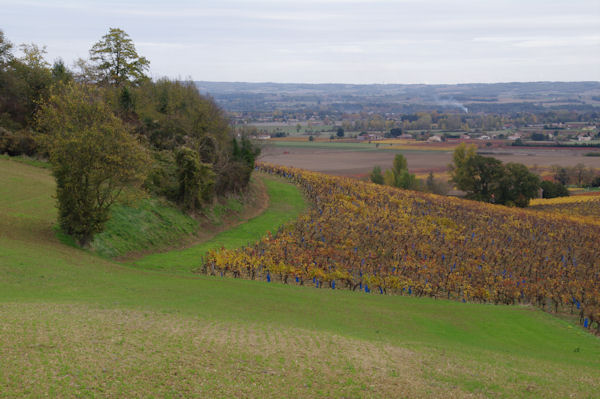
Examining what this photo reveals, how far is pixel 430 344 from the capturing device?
21000 mm

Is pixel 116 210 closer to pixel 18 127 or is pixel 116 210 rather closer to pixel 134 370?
pixel 18 127

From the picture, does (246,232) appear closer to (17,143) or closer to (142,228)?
(142,228)

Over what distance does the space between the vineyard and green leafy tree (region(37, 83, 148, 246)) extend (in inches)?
314

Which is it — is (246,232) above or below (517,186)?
above

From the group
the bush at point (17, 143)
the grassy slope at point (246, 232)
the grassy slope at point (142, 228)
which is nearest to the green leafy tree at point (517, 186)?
the grassy slope at point (246, 232)

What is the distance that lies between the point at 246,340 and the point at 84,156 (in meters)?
19.3

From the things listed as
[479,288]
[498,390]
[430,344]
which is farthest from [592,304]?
[498,390]

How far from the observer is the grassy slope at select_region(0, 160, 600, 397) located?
13836 millimetres

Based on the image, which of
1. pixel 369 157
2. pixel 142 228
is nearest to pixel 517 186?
pixel 369 157

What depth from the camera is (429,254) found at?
42.5 meters

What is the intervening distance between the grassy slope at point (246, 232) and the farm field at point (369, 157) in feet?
153

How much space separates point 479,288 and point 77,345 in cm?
2606

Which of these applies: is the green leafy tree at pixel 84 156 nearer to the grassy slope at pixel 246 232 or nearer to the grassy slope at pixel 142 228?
the grassy slope at pixel 142 228

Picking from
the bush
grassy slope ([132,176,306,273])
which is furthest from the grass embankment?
the bush
